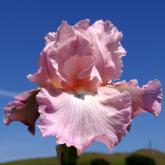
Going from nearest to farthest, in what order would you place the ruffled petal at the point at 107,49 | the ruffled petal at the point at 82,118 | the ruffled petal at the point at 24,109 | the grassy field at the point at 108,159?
the ruffled petal at the point at 82,118 < the ruffled petal at the point at 24,109 < the ruffled petal at the point at 107,49 < the grassy field at the point at 108,159

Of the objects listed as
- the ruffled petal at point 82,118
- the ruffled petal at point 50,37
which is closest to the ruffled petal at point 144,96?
the ruffled petal at point 82,118

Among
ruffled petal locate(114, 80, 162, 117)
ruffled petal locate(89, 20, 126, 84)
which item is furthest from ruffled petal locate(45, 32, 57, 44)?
ruffled petal locate(114, 80, 162, 117)

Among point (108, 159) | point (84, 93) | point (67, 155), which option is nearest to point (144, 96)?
point (84, 93)

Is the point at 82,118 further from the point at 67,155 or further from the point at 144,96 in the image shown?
the point at 144,96

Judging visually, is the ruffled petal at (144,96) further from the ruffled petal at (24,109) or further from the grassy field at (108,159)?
the grassy field at (108,159)

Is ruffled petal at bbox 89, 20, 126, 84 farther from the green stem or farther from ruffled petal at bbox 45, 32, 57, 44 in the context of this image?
the green stem
